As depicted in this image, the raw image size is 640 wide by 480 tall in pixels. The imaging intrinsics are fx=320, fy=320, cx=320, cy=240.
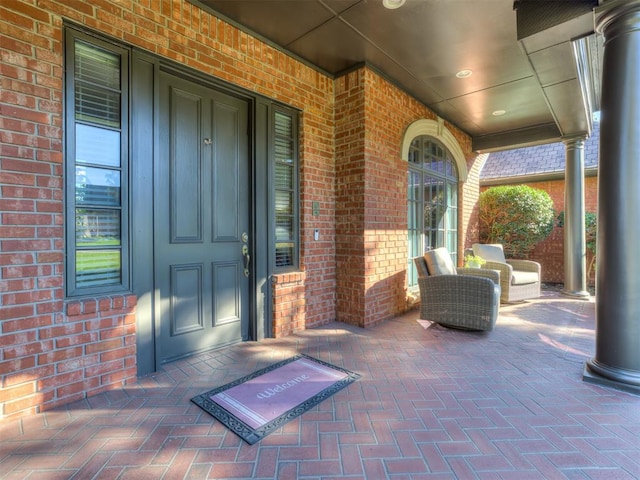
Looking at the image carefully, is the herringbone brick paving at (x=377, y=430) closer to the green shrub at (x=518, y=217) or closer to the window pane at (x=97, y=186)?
the window pane at (x=97, y=186)

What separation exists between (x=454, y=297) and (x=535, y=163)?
6.47m

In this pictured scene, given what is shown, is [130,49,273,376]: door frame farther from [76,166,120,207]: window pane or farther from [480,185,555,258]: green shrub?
[480,185,555,258]: green shrub

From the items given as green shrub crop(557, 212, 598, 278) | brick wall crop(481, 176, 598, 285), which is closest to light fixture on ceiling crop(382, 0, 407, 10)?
green shrub crop(557, 212, 598, 278)

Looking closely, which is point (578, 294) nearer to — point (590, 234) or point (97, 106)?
point (590, 234)

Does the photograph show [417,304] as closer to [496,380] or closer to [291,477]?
[496,380]

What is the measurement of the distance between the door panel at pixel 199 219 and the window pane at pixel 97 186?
293mm

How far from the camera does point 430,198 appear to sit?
17.4ft

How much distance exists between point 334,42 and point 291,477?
3.64m

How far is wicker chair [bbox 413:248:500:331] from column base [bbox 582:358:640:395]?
102 centimetres

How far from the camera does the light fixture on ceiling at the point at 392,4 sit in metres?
2.68

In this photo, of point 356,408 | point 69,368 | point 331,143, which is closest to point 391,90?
point 331,143

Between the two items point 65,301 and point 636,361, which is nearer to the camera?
point 65,301

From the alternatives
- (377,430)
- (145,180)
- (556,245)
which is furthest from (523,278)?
(145,180)

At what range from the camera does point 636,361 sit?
2.25 metres
